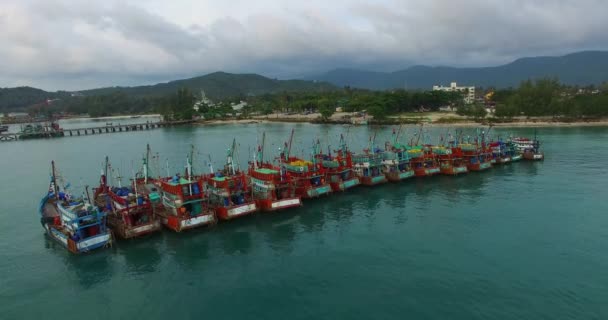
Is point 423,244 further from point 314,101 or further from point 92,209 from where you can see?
point 314,101

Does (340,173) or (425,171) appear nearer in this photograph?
(340,173)

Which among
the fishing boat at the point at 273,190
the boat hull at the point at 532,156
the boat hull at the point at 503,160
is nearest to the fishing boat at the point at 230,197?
the fishing boat at the point at 273,190

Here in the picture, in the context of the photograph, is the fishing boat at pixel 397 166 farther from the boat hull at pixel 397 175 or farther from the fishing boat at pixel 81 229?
the fishing boat at pixel 81 229

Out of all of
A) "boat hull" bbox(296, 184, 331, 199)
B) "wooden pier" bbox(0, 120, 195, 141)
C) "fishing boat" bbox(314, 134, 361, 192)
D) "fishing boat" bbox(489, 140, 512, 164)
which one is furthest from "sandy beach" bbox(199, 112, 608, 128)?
"boat hull" bbox(296, 184, 331, 199)

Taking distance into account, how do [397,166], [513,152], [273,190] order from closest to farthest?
[273,190] → [397,166] → [513,152]

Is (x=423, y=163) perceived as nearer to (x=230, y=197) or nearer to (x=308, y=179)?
(x=308, y=179)

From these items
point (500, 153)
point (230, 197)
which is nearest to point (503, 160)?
point (500, 153)
